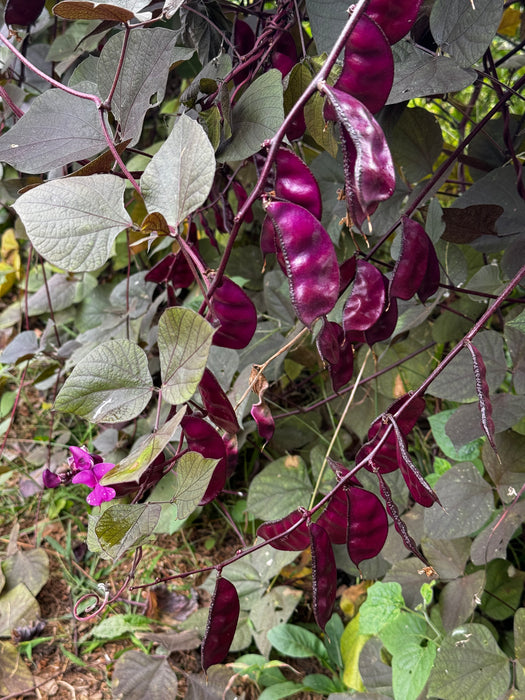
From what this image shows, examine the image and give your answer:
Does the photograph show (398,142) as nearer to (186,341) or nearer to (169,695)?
(186,341)

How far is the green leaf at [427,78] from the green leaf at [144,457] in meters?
0.39

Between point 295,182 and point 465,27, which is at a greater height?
point 465,27

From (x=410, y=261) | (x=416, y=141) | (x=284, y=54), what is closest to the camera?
(x=410, y=261)

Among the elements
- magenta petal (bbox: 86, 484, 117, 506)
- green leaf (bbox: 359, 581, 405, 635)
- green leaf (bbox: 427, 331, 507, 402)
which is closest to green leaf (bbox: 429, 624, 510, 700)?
green leaf (bbox: 359, 581, 405, 635)

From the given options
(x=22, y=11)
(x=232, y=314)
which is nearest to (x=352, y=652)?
(x=232, y=314)

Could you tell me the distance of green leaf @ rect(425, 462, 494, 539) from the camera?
91 centimetres

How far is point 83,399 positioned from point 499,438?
2.19ft

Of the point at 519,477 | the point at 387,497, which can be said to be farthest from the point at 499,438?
the point at 387,497

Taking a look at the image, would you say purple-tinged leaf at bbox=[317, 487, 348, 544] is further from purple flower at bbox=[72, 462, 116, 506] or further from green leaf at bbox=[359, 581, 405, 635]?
green leaf at bbox=[359, 581, 405, 635]

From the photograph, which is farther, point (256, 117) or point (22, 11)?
point (22, 11)

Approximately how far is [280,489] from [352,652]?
29 centimetres

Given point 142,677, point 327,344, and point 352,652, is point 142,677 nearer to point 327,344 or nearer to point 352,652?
point 352,652

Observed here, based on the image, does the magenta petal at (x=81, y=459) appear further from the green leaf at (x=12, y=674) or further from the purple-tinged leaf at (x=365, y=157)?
the green leaf at (x=12, y=674)

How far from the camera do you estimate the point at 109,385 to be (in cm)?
53
